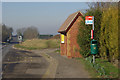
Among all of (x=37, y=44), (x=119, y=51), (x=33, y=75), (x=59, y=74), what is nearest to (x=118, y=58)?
(x=119, y=51)

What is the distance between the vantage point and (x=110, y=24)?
A: 12734 millimetres

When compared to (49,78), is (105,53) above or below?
above

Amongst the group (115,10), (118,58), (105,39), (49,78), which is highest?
(115,10)

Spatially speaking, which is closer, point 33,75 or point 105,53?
point 33,75

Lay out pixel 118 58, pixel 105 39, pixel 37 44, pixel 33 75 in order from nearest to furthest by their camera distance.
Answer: pixel 33 75
pixel 118 58
pixel 105 39
pixel 37 44

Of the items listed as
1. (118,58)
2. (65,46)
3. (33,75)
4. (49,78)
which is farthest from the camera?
(65,46)

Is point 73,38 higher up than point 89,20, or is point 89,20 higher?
point 89,20

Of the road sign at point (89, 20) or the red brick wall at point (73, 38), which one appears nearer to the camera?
the road sign at point (89, 20)

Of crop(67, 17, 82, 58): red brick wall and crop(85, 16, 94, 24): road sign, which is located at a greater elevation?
crop(85, 16, 94, 24): road sign

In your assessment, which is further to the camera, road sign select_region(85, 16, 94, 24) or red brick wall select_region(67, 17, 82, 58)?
red brick wall select_region(67, 17, 82, 58)

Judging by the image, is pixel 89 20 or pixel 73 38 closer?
pixel 89 20

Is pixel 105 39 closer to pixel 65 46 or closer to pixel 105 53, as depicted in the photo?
pixel 105 53

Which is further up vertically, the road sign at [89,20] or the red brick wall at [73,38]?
the road sign at [89,20]

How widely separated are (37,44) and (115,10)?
2847 centimetres
